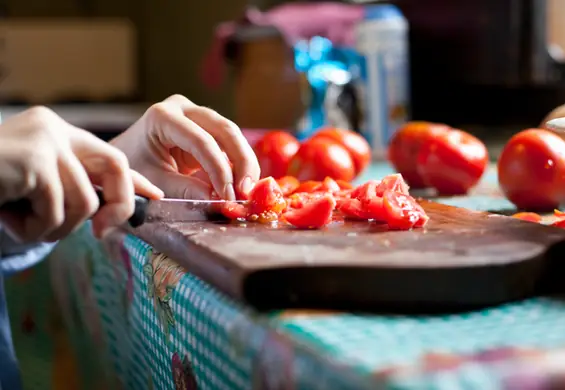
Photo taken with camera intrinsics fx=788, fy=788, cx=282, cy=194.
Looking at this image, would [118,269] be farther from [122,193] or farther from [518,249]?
[518,249]

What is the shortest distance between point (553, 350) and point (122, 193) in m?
0.32

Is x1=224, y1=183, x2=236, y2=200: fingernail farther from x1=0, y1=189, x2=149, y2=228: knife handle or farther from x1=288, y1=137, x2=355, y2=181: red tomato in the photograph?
x1=288, y1=137, x2=355, y2=181: red tomato

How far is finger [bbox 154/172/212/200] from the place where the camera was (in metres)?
0.79

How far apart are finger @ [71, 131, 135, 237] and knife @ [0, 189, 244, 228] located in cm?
5

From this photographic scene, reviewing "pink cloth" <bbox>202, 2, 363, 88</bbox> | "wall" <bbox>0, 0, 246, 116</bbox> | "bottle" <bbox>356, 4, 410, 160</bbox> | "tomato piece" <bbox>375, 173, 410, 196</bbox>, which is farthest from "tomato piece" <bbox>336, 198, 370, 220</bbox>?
"wall" <bbox>0, 0, 246, 116</bbox>

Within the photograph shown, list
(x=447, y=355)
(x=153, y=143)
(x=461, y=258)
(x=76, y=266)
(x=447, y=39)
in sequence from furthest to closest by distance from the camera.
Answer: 1. (x=447, y=39)
2. (x=76, y=266)
3. (x=153, y=143)
4. (x=461, y=258)
5. (x=447, y=355)

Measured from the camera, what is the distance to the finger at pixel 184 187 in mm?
787

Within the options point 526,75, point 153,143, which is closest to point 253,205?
point 153,143

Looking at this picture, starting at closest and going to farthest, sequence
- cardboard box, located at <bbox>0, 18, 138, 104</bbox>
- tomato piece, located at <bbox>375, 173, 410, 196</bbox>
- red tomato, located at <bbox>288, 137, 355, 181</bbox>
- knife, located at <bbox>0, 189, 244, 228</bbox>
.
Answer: knife, located at <bbox>0, 189, 244, 228</bbox> → tomato piece, located at <bbox>375, 173, 410, 196</bbox> → red tomato, located at <bbox>288, 137, 355, 181</bbox> → cardboard box, located at <bbox>0, 18, 138, 104</bbox>

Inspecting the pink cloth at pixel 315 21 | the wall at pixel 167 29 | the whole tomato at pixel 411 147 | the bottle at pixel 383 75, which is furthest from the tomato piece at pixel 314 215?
the wall at pixel 167 29

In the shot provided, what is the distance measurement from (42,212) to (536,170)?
1.96 feet

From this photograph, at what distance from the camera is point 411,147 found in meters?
1.14

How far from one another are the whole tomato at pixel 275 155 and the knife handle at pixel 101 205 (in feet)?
1.62

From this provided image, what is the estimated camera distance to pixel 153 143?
2.76 feet
